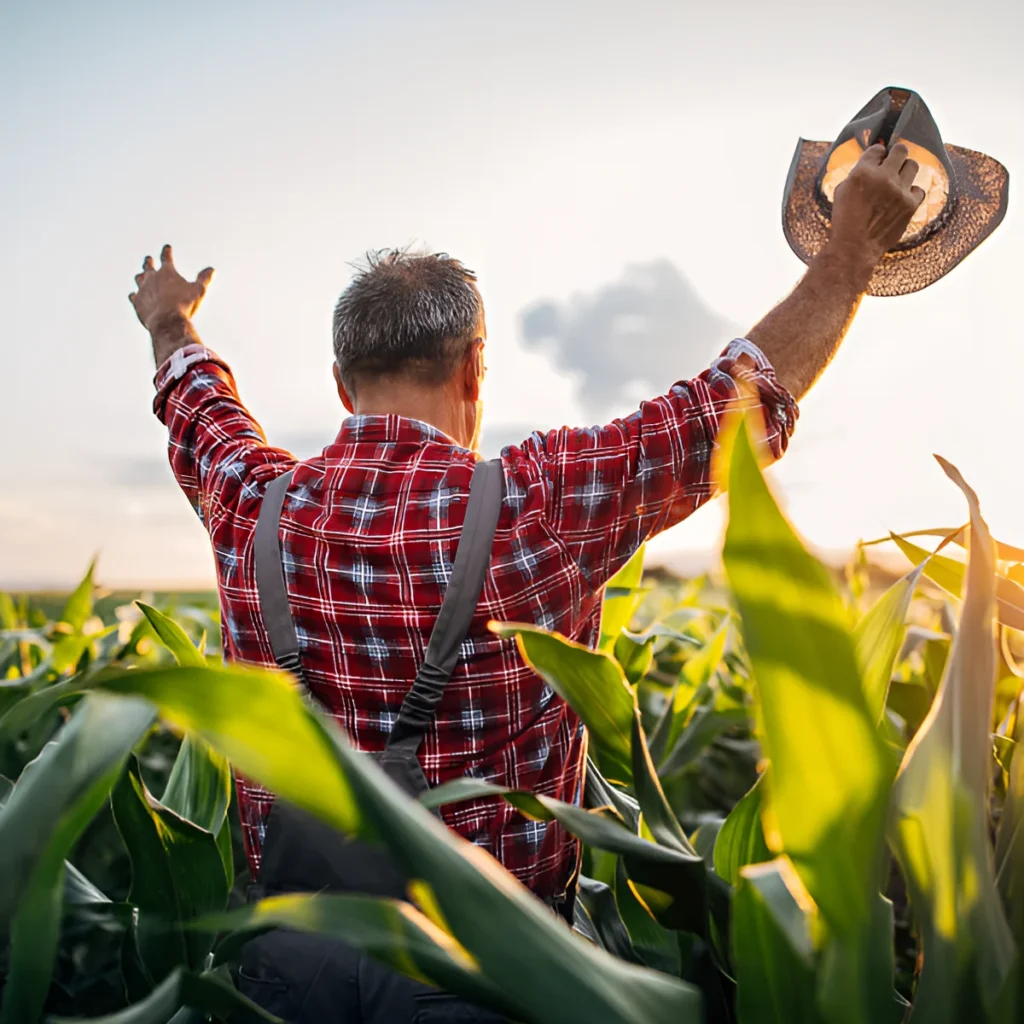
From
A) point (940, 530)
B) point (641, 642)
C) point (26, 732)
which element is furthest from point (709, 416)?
point (26, 732)

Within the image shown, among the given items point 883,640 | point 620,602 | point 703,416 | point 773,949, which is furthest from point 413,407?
point 773,949

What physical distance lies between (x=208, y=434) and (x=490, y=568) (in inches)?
15.9

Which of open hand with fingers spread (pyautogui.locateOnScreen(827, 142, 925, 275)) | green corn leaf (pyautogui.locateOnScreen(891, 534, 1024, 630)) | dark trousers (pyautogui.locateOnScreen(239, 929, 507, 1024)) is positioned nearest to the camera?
green corn leaf (pyautogui.locateOnScreen(891, 534, 1024, 630))

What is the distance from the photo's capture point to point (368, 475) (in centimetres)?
92

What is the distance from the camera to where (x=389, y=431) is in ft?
3.17

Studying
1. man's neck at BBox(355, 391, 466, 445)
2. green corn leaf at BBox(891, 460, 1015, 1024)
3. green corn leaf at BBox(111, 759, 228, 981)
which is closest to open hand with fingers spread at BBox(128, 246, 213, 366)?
man's neck at BBox(355, 391, 466, 445)

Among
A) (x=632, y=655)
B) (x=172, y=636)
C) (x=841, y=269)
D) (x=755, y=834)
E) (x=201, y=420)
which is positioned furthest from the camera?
(x=632, y=655)

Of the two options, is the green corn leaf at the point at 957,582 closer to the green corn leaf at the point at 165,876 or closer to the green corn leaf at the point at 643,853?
the green corn leaf at the point at 643,853

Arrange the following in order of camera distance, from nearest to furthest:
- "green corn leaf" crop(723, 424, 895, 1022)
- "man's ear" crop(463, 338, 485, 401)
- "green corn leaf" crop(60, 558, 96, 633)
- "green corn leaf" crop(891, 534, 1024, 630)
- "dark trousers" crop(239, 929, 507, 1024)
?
"green corn leaf" crop(723, 424, 895, 1022), "green corn leaf" crop(891, 534, 1024, 630), "dark trousers" crop(239, 929, 507, 1024), "man's ear" crop(463, 338, 485, 401), "green corn leaf" crop(60, 558, 96, 633)

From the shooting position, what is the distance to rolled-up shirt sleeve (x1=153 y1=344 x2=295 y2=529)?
98cm

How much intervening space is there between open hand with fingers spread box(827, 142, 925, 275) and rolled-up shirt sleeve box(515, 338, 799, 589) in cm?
16

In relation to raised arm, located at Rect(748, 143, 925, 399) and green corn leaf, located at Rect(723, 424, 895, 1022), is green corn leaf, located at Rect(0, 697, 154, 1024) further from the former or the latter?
raised arm, located at Rect(748, 143, 925, 399)

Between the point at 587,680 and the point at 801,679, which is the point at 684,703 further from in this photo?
the point at 801,679

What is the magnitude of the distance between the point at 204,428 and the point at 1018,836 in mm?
903
